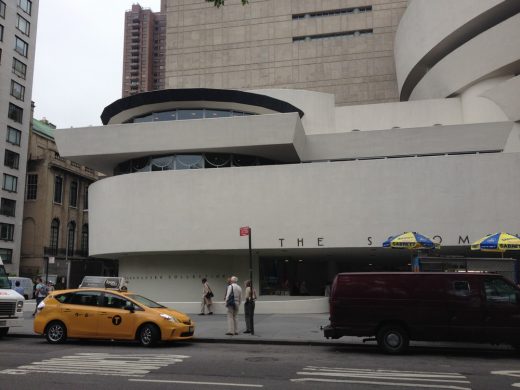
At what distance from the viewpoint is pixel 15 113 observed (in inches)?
2336

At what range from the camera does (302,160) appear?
31.0 metres

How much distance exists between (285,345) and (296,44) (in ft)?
170

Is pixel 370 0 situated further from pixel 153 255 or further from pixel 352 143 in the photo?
pixel 153 255

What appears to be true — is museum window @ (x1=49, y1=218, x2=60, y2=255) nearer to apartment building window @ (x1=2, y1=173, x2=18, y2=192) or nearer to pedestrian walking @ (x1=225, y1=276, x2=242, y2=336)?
apartment building window @ (x1=2, y1=173, x2=18, y2=192)

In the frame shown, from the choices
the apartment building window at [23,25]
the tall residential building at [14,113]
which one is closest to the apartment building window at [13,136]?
the tall residential building at [14,113]

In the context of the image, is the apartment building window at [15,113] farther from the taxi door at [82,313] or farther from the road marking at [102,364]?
the road marking at [102,364]

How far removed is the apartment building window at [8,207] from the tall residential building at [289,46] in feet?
77.2

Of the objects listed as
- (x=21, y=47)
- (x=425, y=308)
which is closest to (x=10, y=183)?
(x=21, y=47)

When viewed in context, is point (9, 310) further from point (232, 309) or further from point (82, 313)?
point (232, 309)

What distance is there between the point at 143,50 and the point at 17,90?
10122 cm

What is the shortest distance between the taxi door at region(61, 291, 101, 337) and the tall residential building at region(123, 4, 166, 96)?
146050mm

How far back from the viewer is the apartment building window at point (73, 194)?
6221 centimetres

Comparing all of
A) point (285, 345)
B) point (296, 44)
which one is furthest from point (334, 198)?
point (296, 44)

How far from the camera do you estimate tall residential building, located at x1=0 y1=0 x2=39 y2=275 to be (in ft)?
182
